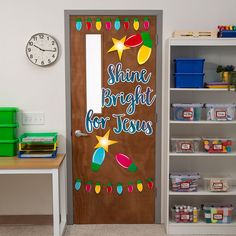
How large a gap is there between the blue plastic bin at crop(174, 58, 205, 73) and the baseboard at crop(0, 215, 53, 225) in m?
1.99

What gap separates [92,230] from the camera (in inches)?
144

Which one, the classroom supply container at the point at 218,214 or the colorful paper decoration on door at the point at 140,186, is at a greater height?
the colorful paper decoration on door at the point at 140,186

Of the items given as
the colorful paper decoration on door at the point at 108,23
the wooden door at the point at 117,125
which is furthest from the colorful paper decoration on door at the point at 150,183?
the colorful paper decoration on door at the point at 108,23

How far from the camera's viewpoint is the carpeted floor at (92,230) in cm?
357

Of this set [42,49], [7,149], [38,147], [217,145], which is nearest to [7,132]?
[7,149]

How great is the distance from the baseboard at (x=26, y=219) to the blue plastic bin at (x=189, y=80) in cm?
189

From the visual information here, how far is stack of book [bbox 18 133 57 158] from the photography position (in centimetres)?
341

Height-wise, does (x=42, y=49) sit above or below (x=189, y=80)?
above

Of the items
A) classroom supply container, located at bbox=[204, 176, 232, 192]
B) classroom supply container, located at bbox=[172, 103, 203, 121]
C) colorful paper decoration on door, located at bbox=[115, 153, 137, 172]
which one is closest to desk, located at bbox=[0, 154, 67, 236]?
colorful paper decoration on door, located at bbox=[115, 153, 137, 172]

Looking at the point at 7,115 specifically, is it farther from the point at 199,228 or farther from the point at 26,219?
the point at 199,228

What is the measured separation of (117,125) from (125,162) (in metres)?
0.38

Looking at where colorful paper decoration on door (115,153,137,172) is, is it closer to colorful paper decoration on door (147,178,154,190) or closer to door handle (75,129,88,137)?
colorful paper decoration on door (147,178,154,190)

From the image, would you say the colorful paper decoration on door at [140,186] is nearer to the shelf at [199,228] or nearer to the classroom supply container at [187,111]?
the shelf at [199,228]

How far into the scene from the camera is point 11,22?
3.57 metres
